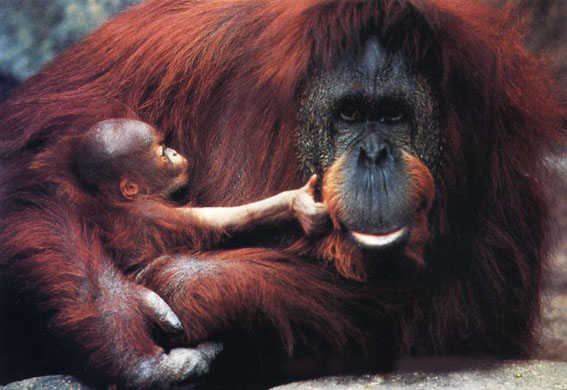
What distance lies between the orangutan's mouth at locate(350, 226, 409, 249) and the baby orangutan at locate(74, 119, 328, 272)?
0.22 metres

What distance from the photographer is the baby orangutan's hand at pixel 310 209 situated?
2.00 metres

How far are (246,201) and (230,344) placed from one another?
35cm

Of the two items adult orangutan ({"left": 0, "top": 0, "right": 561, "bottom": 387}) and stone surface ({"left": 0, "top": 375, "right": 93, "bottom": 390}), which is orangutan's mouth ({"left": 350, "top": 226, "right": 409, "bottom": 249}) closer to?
adult orangutan ({"left": 0, "top": 0, "right": 561, "bottom": 387})

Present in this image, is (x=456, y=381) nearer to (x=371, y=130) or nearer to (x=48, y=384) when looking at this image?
(x=371, y=130)

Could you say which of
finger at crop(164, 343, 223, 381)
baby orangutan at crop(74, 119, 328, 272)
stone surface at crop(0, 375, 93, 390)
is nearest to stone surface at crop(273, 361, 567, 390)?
finger at crop(164, 343, 223, 381)

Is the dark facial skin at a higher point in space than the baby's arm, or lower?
higher

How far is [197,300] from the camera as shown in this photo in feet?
6.74

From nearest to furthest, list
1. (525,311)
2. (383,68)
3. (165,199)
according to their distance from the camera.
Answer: (383,68)
(165,199)
(525,311)

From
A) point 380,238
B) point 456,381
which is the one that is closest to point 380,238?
point 380,238

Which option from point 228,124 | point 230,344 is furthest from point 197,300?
point 228,124

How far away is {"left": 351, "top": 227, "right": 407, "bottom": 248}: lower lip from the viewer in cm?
196

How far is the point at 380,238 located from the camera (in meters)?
1.96

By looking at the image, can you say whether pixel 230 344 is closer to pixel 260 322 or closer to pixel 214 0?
pixel 260 322

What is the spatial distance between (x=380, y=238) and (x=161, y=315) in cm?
53
